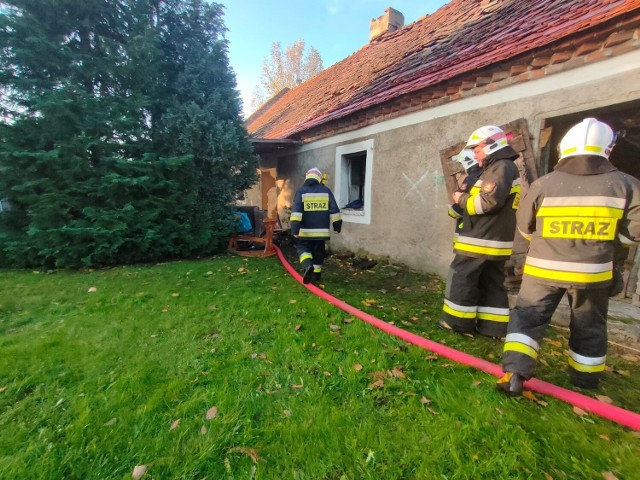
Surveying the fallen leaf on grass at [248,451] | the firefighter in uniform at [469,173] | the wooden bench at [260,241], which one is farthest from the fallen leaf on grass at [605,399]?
the wooden bench at [260,241]

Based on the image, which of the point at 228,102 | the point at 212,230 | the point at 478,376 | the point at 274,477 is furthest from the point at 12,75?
the point at 478,376

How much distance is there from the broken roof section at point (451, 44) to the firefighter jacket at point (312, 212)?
254 cm

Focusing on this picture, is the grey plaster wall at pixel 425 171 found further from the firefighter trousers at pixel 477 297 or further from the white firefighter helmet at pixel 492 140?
the firefighter trousers at pixel 477 297

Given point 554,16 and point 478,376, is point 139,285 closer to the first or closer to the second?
point 478,376

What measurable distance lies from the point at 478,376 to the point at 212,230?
21.7ft

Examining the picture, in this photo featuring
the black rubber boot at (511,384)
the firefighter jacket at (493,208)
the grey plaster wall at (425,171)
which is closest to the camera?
the black rubber boot at (511,384)

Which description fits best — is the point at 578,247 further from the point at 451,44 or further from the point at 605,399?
the point at 451,44

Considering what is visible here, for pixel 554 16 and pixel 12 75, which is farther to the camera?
pixel 12 75

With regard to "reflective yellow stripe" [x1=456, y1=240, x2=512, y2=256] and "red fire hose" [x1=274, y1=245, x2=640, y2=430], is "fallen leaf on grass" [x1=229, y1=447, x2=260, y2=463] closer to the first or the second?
"red fire hose" [x1=274, y1=245, x2=640, y2=430]

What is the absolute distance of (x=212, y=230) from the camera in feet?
24.7

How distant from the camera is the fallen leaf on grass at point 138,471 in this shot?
5.37ft

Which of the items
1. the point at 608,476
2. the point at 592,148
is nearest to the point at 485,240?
the point at 592,148

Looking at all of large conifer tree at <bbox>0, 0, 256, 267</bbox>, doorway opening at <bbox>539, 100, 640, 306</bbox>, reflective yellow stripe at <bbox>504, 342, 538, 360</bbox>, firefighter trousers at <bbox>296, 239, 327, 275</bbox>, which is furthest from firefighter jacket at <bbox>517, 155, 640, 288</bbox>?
large conifer tree at <bbox>0, 0, 256, 267</bbox>

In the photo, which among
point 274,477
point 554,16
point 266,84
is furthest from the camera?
point 266,84
